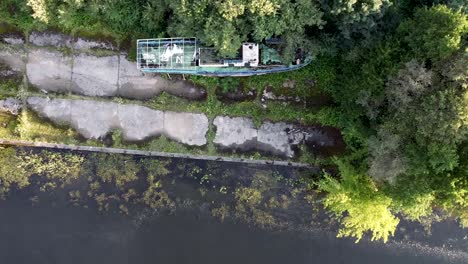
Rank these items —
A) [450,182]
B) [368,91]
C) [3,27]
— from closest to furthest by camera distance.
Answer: [450,182] → [368,91] → [3,27]

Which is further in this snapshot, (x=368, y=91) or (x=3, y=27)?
(x=3, y=27)

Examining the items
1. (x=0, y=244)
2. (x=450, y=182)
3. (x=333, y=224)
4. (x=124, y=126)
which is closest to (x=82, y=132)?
(x=124, y=126)

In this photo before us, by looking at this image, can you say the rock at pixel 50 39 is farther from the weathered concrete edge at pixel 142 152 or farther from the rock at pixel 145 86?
the weathered concrete edge at pixel 142 152

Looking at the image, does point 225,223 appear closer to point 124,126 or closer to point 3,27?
point 124,126

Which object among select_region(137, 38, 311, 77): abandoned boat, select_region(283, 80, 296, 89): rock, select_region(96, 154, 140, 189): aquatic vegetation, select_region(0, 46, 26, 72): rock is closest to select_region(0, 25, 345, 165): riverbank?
select_region(0, 46, 26, 72): rock

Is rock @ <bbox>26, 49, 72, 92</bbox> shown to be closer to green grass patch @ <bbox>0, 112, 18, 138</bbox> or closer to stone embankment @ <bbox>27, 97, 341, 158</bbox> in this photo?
stone embankment @ <bbox>27, 97, 341, 158</bbox>

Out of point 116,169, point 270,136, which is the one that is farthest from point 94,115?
point 270,136

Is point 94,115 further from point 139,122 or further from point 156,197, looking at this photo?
point 156,197

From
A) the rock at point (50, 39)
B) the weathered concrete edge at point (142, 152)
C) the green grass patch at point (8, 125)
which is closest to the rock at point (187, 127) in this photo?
the weathered concrete edge at point (142, 152)
